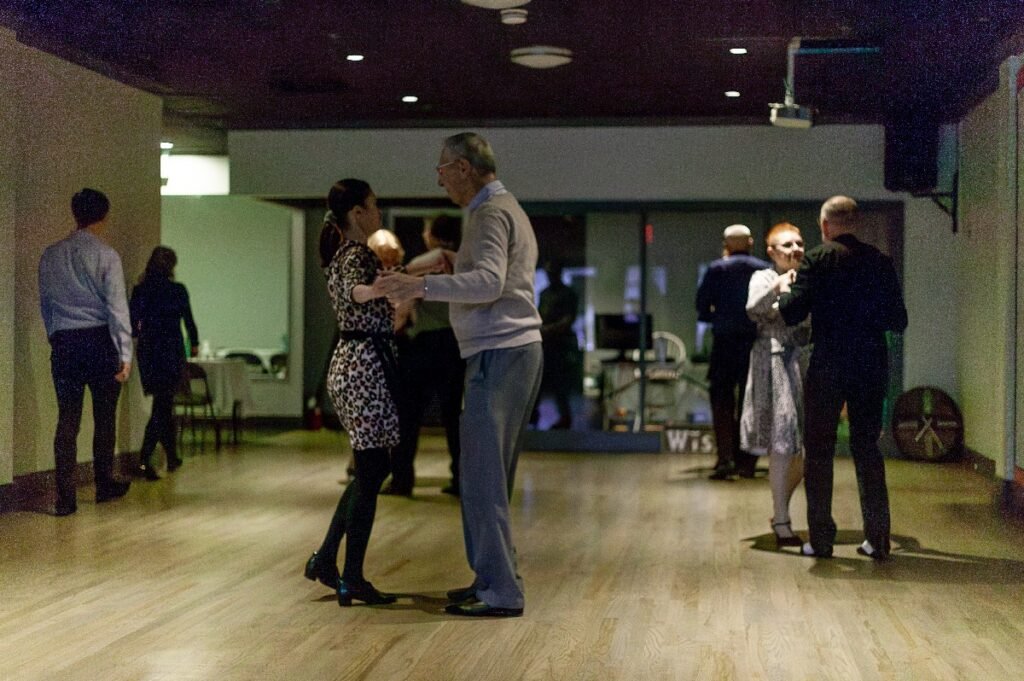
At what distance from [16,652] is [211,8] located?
402 cm

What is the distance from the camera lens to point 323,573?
→ 15.4ft

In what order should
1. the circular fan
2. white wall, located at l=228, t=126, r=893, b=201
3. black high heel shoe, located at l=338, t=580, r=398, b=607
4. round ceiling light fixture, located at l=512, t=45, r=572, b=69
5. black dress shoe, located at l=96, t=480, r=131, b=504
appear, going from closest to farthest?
black high heel shoe, located at l=338, t=580, r=398, b=607, black dress shoe, located at l=96, t=480, r=131, b=504, round ceiling light fixture, located at l=512, t=45, r=572, b=69, the circular fan, white wall, located at l=228, t=126, r=893, b=201

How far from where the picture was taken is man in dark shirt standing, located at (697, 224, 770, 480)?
8.88 m

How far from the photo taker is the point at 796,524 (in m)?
6.79

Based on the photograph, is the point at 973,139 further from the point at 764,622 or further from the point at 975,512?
the point at 764,622

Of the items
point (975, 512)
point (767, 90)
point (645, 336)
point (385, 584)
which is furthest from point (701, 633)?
point (645, 336)

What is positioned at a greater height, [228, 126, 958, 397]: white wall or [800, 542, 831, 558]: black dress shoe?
[228, 126, 958, 397]: white wall

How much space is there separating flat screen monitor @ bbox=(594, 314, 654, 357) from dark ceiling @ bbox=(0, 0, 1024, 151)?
1.75m

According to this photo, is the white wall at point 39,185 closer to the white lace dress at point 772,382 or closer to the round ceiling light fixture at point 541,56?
the round ceiling light fixture at point 541,56

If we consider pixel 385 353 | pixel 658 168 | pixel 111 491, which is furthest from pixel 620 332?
pixel 385 353

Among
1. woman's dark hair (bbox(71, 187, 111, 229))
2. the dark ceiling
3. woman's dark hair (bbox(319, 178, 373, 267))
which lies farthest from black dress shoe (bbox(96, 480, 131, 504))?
woman's dark hair (bbox(319, 178, 373, 267))

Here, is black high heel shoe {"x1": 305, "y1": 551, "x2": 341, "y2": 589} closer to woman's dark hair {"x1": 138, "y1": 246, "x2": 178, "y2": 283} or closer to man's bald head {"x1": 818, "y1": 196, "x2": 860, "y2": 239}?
man's bald head {"x1": 818, "y1": 196, "x2": 860, "y2": 239}

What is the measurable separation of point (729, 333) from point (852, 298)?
3358 mm

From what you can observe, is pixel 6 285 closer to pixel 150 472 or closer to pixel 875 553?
pixel 150 472
